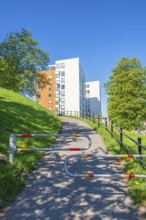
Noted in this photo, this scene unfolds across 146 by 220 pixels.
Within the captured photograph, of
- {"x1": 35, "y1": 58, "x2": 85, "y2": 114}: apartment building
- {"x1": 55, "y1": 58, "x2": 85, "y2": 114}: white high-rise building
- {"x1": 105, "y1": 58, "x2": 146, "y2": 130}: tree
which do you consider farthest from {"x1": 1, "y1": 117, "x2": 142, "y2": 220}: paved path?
{"x1": 35, "y1": 58, "x2": 85, "y2": 114}: apartment building

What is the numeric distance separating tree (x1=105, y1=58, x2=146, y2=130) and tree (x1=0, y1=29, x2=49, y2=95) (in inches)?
485

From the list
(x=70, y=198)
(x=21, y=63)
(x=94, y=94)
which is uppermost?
(x=94, y=94)

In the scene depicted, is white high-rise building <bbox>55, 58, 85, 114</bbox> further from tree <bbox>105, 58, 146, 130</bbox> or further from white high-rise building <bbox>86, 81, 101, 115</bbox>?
tree <bbox>105, 58, 146, 130</bbox>

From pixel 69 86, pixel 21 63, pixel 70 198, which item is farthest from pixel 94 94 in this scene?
pixel 70 198

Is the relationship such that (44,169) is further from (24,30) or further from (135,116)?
(24,30)

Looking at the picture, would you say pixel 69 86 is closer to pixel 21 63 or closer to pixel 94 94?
pixel 94 94

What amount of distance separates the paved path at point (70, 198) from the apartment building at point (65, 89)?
93734 millimetres

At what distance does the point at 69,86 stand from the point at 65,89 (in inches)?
85.9

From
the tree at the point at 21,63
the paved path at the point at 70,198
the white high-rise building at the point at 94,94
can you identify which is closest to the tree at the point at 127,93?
the tree at the point at 21,63

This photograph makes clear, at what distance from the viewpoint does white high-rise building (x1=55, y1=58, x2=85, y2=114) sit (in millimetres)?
102375

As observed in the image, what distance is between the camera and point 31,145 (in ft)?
36.1

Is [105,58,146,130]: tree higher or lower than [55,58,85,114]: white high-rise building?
lower

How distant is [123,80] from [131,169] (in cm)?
3191

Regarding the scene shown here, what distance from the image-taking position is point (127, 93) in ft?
124
